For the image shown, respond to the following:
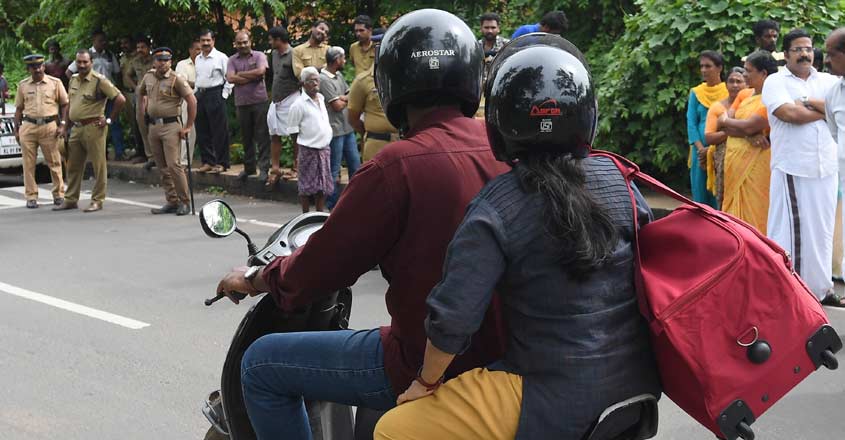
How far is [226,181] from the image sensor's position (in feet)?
43.7

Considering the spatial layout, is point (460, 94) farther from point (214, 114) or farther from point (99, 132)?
point (214, 114)

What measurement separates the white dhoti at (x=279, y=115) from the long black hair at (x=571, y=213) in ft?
32.3

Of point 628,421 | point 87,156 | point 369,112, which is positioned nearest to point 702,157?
point 369,112

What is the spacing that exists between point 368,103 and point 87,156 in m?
5.32

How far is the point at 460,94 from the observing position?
2646 mm

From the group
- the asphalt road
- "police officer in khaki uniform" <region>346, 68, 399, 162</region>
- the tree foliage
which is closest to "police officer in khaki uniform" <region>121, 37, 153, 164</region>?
the asphalt road

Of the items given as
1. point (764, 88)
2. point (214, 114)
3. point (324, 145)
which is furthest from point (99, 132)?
point (764, 88)

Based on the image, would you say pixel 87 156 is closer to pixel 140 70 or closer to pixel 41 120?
pixel 41 120

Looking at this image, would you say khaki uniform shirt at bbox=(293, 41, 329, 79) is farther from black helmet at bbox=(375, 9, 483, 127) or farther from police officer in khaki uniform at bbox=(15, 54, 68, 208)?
black helmet at bbox=(375, 9, 483, 127)

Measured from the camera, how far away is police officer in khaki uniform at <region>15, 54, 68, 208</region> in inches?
490

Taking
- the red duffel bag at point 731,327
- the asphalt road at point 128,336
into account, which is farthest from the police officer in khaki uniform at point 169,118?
the red duffel bag at point 731,327

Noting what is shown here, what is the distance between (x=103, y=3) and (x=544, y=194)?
1483cm

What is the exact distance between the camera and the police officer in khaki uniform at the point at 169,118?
1153cm

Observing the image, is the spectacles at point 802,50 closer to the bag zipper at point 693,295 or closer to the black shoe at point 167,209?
the bag zipper at point 693,295
